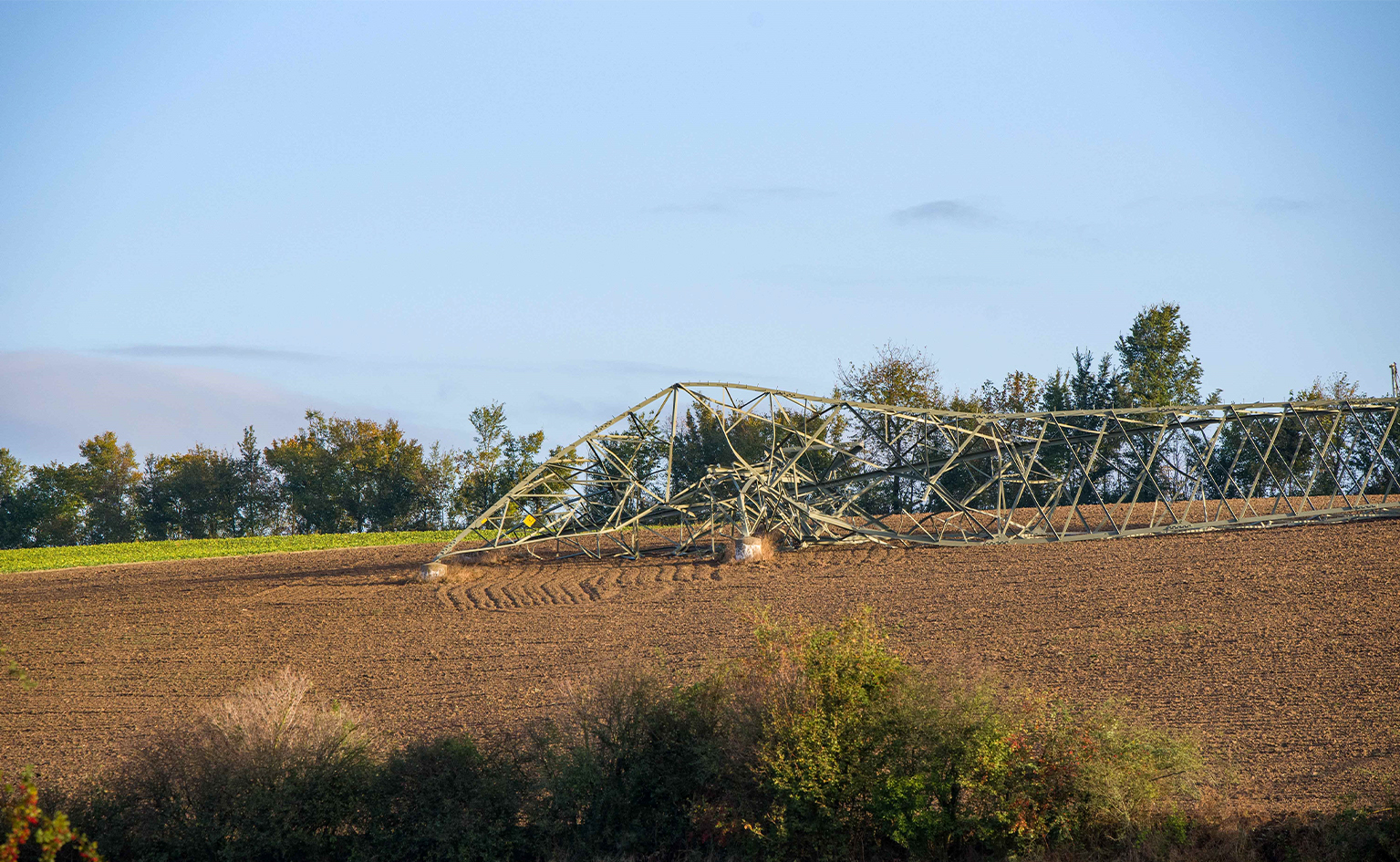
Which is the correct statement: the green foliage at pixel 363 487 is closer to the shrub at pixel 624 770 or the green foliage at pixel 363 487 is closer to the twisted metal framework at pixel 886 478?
the twisted metal framework at pixel 886 478

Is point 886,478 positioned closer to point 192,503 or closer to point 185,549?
point 185,549

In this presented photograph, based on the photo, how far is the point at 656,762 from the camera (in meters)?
12.4

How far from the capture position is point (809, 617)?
20188 millimetres

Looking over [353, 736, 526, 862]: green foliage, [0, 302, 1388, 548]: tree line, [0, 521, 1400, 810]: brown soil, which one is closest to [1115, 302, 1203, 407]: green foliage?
[0, 302, 1388, 548]: tree line

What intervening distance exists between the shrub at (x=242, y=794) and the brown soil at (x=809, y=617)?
99.7 inches

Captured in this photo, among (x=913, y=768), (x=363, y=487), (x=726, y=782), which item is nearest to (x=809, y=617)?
(x=726, y=782)

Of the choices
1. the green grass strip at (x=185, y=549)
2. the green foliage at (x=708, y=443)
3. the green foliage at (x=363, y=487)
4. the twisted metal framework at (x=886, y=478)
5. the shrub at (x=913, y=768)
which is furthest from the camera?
the green foliage at (x=363, y=487)

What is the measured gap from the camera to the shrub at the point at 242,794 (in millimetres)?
12008

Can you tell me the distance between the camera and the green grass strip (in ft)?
129

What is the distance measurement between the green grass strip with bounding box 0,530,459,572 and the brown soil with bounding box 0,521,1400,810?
9800 millimetres

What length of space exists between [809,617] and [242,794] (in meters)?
11.4

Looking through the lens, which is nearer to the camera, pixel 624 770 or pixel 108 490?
pixel 624 770

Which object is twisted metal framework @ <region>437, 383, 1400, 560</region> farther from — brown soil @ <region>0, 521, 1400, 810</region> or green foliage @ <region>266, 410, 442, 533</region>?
green foliage @ <region>266, 410, 442, 533</region>

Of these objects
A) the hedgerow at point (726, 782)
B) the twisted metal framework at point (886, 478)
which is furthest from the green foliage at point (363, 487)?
the hedgerow at point (726, 782)
